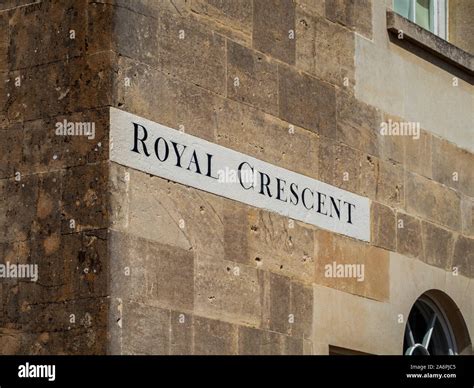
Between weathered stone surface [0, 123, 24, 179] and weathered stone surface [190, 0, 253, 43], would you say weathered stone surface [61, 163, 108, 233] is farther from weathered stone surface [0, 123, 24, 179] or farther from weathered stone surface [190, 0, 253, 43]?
weathered stone surface [190, 0, 253, 43]

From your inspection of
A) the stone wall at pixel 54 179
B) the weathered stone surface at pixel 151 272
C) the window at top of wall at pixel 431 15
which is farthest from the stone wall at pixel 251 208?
the window at top of wall at pixel 431 15

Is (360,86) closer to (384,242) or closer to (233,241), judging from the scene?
(384,242)

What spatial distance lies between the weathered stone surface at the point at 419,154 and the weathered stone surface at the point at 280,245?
148cm

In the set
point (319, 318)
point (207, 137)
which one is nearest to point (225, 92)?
point (207, 137)

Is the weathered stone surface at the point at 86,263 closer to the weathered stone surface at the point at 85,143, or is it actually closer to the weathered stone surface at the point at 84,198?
the weathered stone surface at the point at 84,198

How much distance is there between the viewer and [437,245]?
460 inches

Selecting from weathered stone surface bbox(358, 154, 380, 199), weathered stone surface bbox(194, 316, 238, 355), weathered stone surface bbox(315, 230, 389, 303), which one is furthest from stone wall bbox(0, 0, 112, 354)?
weathered stone surface bbox(358, 154, 380, 199)

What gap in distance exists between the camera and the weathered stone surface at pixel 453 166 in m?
11.9

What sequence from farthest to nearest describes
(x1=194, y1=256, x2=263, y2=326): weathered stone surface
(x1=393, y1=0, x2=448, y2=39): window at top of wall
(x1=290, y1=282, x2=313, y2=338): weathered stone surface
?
1. (x1=393, y1=0, x2=448, y2=39): window at top of wall
2. (x1=290, y1=282, x2=313, y2=338): weathered stone surface
3. (x1=194, y1=256, x2=263, y2=326): weathered stone surface

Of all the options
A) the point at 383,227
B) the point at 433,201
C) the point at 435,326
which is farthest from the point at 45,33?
the point at 435,326

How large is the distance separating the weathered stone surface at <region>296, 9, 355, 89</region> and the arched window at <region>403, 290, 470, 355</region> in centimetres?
181

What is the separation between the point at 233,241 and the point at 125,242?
3.25ft

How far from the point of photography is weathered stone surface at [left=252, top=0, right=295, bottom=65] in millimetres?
10227

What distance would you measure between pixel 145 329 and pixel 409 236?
9.89ft
